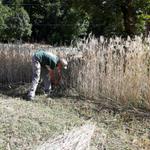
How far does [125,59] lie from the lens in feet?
26.7

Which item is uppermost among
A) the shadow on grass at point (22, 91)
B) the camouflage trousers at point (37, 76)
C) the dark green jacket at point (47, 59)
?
the dark green jacket at point (47, 59)

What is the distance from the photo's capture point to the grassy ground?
6.01 m

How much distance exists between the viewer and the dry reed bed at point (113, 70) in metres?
7.85

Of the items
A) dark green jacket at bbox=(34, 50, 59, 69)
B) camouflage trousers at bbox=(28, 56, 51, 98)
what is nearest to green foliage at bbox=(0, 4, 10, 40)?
camouflage trousers at bbox=(28, 56, 51, 98)

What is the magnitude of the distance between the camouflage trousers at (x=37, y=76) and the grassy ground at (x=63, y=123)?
0.37m

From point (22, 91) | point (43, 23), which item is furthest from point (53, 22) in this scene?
point (22, 91)

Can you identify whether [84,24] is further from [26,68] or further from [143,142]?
[143,142]

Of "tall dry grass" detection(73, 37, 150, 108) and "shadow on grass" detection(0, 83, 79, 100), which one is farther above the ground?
"tall dry grass" detection(73, 37, 150, 108)

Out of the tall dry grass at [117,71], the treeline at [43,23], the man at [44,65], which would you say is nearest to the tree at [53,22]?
the treeline at [43,23]

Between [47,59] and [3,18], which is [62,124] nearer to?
[47,59]

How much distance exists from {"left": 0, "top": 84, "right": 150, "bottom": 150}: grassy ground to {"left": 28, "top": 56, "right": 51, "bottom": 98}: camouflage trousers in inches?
14.7

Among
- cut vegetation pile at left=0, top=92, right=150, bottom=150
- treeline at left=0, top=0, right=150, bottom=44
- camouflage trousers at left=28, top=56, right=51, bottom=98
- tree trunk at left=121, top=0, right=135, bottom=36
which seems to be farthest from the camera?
treeline at left=0, top=0, right=150, bottom=44

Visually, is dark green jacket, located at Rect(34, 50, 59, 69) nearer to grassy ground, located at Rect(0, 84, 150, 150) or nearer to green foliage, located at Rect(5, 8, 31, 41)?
grassy ground, located at Rect(0, 84, 150, 150)

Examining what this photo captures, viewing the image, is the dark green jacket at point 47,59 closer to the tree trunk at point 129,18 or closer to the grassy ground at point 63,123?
the grassy ground at point 63,123
